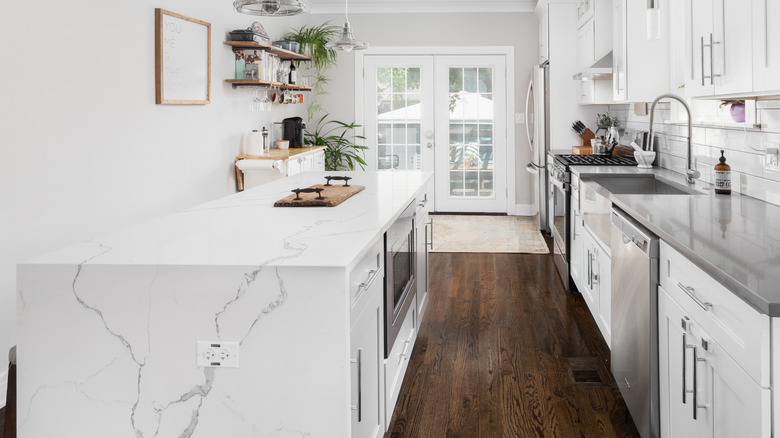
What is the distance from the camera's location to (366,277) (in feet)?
6.40

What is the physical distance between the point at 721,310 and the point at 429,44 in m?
6.69

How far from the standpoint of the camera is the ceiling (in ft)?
24.8

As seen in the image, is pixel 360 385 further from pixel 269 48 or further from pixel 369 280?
pixel 269 48

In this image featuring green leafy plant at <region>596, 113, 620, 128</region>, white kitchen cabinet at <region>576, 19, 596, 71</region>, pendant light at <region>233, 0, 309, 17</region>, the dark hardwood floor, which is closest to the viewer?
the dark hardwood floor

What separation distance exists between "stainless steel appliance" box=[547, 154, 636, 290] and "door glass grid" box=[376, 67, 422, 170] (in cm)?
316

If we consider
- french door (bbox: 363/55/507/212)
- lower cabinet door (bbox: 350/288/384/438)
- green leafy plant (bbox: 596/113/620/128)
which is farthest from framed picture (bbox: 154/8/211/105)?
green leafy plant (bbox: 596/113/620/128)

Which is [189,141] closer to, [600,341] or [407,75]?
[600,341]

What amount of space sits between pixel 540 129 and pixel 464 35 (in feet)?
5.82

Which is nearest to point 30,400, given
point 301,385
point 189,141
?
point 301,385

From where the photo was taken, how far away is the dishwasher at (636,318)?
85.0 inches

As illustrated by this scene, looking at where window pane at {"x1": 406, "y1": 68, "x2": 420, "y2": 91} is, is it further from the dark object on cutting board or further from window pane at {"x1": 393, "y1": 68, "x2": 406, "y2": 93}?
the dark object on cutting board

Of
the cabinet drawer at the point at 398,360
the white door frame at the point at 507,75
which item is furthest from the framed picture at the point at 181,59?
the white door frame at the point at 507,75

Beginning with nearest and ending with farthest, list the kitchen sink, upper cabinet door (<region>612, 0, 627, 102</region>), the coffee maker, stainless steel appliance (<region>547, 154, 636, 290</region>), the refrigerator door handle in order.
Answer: the kitchen sink < upper cabinet door (<region>612, 0, 627, 102</region>) < stainless steel appliance (<region>547, 154, 636, 290</region>) < the coffee maker < the refrigerator door handle

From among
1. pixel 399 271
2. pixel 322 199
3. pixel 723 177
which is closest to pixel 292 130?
pixel 322 199
